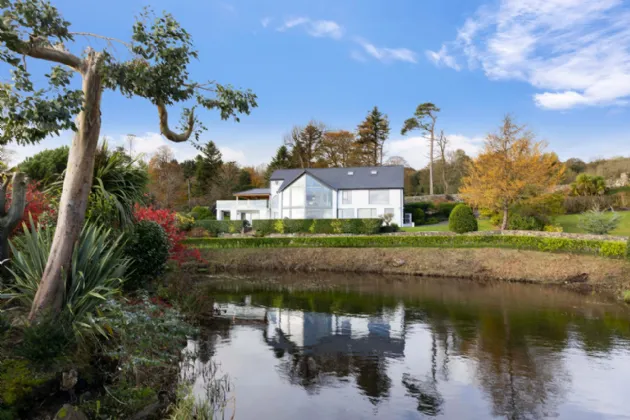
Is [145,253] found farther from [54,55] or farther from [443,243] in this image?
[443,243]

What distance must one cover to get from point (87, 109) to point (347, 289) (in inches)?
537

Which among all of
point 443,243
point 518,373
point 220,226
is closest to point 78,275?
point 518,373

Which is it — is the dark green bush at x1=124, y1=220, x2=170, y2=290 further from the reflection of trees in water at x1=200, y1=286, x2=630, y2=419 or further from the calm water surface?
the reflection of trees in water at x1=200, y1=286, x2=630, y2=419

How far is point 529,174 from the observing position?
80.4 feet

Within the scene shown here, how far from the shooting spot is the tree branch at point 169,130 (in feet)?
23.0

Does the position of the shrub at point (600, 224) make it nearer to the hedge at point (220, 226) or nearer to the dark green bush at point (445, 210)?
the dark green bush at point (445, 210)

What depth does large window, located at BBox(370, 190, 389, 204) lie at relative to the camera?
35.8 meters

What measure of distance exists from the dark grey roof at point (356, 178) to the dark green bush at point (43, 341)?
31.1m

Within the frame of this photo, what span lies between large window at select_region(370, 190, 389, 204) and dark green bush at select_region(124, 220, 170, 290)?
2712 centimetres

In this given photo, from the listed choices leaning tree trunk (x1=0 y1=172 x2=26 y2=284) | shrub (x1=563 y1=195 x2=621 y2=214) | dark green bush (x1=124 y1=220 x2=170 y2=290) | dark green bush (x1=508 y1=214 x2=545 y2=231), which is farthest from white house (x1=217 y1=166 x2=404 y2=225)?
leaning tree trunk (x1=0 y1=172 x2=26 y2=284)

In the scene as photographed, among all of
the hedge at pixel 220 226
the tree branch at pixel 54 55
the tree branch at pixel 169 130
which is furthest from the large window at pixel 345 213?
the tree branch at pixel 54 55

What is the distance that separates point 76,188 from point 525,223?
84.9 ft

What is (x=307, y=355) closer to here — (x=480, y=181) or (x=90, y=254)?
(x=90, y=254)

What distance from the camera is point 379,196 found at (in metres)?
35.9
